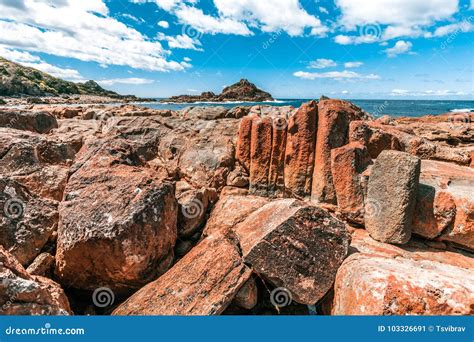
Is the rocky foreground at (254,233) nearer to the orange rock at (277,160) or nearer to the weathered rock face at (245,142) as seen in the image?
the orange rock at (277,160)

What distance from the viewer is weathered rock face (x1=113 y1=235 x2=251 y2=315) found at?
4473 millimetres

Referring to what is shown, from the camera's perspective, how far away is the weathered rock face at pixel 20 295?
3.35 meters

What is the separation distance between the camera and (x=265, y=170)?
7355 mm

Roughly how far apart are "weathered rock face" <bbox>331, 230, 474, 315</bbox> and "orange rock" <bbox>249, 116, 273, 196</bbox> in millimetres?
3041

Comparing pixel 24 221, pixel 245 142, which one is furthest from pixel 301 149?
pixel 24 221

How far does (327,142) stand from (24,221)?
600 cm

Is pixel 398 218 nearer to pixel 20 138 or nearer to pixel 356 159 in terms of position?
pixel 356 159

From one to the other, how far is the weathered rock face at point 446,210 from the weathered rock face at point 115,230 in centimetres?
449

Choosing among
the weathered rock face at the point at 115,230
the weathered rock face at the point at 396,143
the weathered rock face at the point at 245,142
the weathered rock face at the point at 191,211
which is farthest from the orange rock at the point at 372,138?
the weathered rock face at the point at 115,230

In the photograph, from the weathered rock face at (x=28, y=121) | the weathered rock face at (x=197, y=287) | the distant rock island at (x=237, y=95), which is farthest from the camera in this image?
the distant rock island at (x=237, y=95)

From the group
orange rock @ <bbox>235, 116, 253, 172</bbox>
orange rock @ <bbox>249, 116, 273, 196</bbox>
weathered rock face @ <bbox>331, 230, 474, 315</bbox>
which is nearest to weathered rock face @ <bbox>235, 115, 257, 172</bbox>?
orange rock @ <bbox>235, 116, 253, 172</bbox>

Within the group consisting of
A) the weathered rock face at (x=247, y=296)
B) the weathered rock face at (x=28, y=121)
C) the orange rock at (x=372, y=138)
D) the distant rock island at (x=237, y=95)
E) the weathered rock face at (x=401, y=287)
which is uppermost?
the distant rock island at (x=237, y=95)

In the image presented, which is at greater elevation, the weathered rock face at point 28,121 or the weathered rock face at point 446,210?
the weathered rock face at point 28,121

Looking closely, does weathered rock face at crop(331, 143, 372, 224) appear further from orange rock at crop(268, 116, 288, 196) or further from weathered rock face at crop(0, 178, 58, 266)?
weathered rock face at crop(0, 178, 58, 266)
